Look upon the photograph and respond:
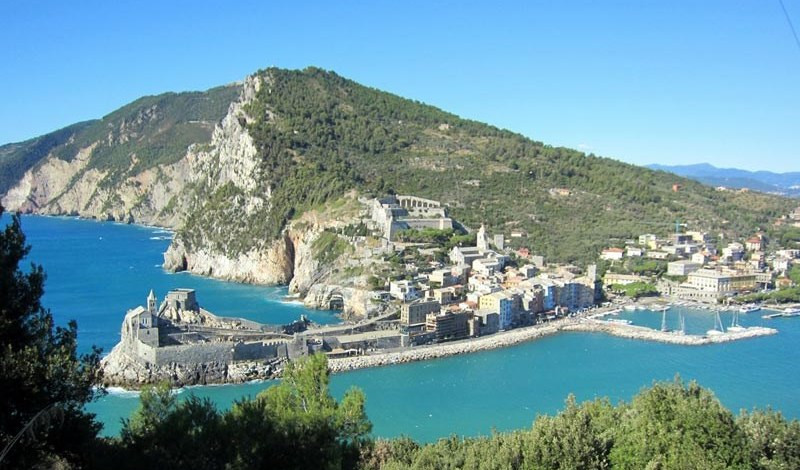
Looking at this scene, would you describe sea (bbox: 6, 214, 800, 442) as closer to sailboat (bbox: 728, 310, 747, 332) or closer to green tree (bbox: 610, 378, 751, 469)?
sailboat (bbox: 728, 310, 747, 332)

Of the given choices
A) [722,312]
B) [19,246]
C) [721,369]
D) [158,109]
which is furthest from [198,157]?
[19,246]

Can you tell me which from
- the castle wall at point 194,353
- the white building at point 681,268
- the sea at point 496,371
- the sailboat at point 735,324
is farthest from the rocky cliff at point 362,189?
the sailboat at point 735,324

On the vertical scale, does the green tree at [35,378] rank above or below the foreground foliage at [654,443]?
above

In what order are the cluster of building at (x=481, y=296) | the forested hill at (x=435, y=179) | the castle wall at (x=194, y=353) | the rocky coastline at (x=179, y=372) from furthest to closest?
the forested hill at (x=435, y=179) → the cluster of building at (x=481, y=296) → the castle wall at (x=194, y=353) → the rocky coastline at (x=179, y=372)

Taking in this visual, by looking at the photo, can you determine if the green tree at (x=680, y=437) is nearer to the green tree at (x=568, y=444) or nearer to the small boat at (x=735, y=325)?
the green tree at (x=568, y=444)

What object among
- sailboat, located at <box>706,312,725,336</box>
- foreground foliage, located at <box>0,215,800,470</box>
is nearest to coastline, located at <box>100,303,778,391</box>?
sailboat, located at <box>706,312,725,336</box>

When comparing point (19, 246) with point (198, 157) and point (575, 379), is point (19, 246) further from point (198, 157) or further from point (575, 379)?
point (198, 157)

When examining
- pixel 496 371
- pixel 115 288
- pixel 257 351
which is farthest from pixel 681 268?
pixel 115 288
